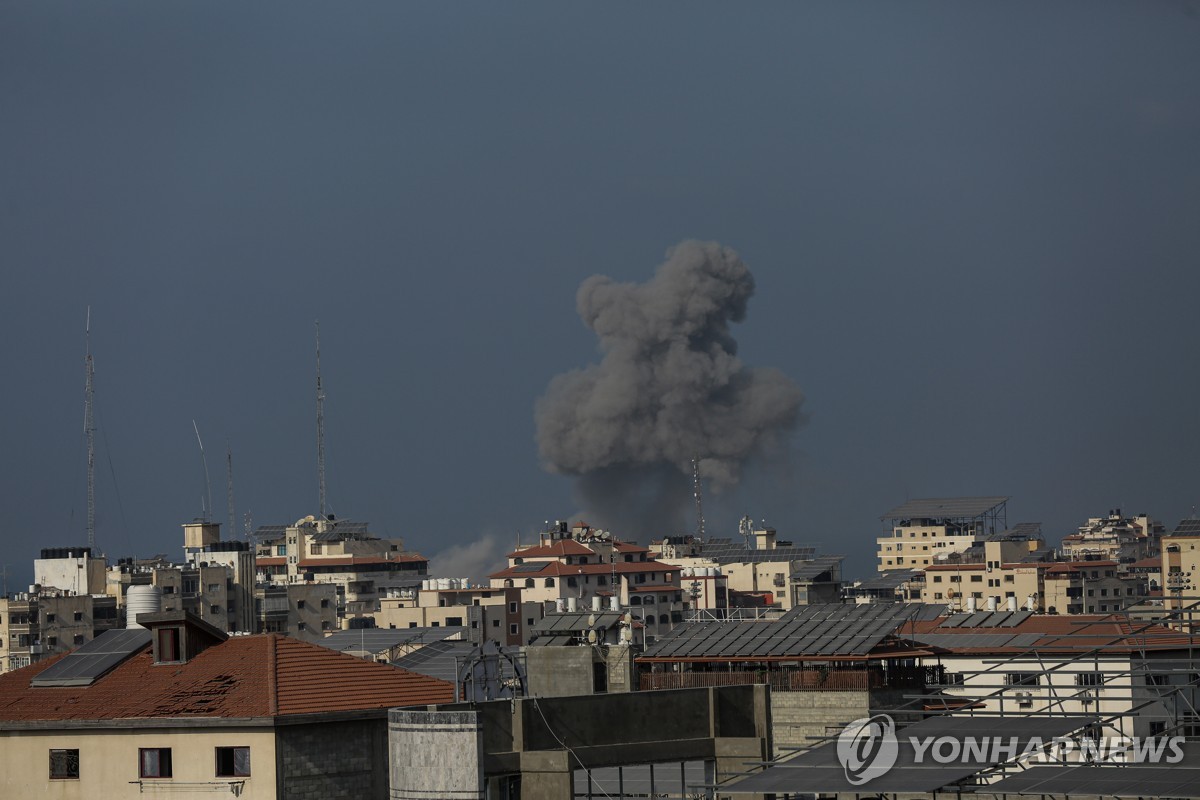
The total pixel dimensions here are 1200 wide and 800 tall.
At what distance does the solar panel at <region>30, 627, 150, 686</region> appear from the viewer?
30.1 metres

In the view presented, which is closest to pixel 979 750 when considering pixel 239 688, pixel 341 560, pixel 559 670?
pixel 559 670

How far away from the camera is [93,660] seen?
101ft

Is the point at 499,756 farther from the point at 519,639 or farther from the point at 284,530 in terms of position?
the point at 284,530

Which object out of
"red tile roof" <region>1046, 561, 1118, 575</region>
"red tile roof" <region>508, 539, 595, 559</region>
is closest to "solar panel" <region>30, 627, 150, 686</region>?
"red tile roof" <region>508, 539, 595, 559</region>

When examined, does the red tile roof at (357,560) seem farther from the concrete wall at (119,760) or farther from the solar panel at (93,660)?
the concrete wall at (119,760)

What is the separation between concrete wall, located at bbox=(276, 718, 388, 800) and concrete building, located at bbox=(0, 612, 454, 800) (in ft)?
0.04

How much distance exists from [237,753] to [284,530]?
14610 cm

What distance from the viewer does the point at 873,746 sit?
2398cm

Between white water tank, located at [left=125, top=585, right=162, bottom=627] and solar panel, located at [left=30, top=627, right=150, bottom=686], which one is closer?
solar panel, located at [left=30, top=627, right=150, bottom=686]

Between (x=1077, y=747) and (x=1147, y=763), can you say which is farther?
(x=1077, y=747)

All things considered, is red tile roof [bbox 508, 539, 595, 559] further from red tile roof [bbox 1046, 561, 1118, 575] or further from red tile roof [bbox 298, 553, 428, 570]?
red tile roof [bbox 1046, 561, 1118, 575]

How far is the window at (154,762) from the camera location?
2814 centimetres

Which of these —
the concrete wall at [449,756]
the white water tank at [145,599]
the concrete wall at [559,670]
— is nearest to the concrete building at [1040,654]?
the concrete wall at [559,670]

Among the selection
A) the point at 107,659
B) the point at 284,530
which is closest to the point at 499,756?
the point at 107,659
